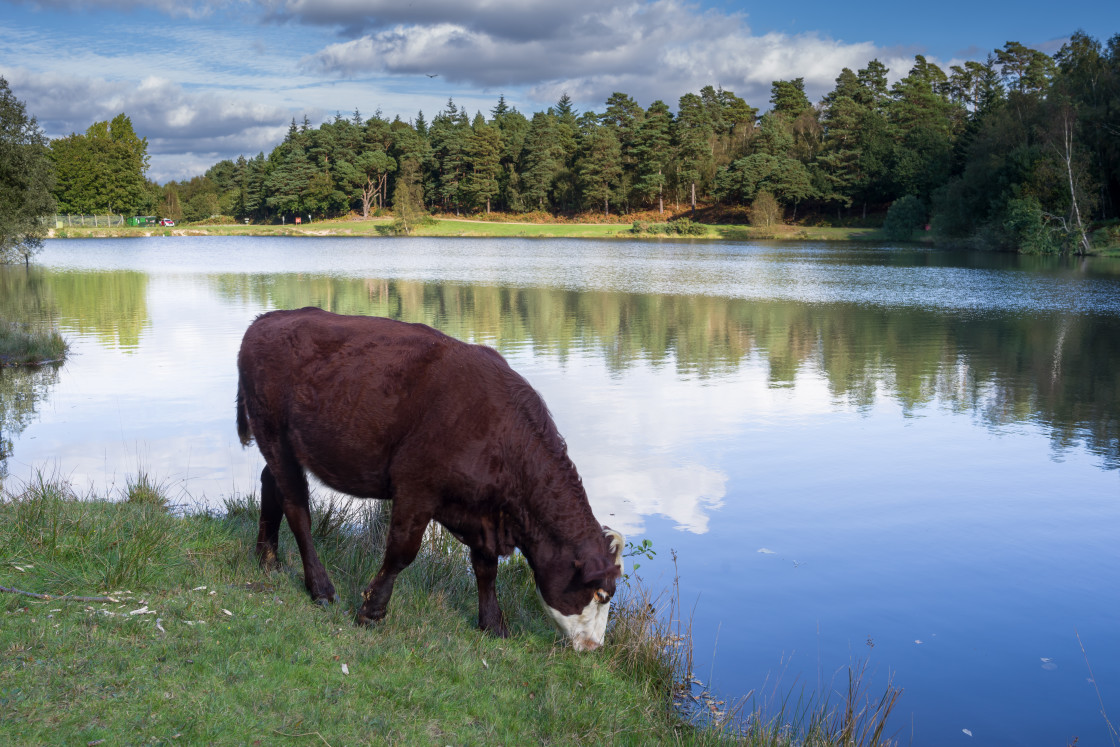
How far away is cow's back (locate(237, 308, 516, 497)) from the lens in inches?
227

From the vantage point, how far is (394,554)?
5.88 meters

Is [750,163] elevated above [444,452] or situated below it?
above

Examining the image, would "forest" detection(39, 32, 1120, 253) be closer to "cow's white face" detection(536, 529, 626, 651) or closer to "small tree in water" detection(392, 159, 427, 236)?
"small tree in water" detection(392, 159, 427, 236)

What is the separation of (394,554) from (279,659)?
3.52ft

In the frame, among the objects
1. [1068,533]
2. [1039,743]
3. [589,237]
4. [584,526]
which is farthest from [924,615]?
[589,237]

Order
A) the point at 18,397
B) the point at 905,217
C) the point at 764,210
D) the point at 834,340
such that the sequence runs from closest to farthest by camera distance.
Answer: the point at 18,397 → the point at 834,340 → the point at 905,217 → the point at 764,210

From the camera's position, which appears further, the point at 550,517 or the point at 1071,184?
the point at 1071,184

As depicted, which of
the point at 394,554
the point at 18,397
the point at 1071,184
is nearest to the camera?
the point at 394,554

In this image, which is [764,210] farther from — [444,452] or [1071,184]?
[444,452]

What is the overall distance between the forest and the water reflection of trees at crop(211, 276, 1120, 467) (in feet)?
128

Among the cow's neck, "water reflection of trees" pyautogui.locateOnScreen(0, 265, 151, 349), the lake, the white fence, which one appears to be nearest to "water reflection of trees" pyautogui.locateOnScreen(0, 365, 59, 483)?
the lake

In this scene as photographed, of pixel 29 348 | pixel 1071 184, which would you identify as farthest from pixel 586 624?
pixel 1071 184

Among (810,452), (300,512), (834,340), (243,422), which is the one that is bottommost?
(810,452)

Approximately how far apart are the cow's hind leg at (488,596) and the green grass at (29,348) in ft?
56.2
